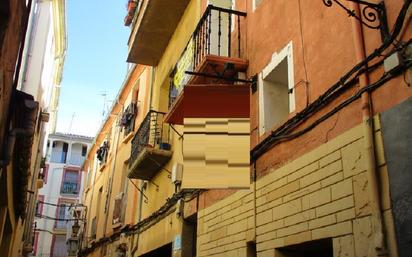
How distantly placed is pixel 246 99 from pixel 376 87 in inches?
99.1

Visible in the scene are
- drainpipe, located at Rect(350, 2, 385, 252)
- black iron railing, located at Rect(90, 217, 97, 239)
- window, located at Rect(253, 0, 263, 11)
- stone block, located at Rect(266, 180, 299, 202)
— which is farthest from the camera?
black iron railing, located at Rect(90, 217, 97, 239)

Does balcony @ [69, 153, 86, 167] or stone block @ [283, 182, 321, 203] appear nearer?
stone block @ [283, 182, 321, 203]

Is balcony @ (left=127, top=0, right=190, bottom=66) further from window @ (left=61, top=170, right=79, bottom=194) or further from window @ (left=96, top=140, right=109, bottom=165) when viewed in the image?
window @ (left=61, top=170, right=79, bottom=194)

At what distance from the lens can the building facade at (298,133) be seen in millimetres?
4602

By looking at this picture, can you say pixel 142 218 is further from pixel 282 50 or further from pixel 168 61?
pixel 282 50

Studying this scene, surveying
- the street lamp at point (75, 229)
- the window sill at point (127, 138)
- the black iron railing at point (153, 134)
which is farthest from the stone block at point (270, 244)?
the street lamp at point (75, 229)

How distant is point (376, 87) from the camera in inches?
192

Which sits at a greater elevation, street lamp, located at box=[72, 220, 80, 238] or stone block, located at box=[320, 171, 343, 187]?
street lamp, located at box=[72, 220, 80, 238]

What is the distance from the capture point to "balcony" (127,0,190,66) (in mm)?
13750

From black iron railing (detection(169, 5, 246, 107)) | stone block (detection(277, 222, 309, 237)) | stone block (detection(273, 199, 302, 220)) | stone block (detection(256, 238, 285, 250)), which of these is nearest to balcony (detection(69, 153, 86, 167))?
black iron railing (detection(169, 5, 246, 107))

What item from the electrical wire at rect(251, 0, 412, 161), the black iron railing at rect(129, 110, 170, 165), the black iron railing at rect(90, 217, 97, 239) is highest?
the black iron railing at rect(129, 110, 170, 165)

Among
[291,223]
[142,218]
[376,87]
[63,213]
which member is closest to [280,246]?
[291,223]

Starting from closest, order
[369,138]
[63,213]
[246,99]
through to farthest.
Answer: [369,138], [246,99], [63,213]

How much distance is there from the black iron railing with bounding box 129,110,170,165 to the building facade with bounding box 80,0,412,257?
167cm
